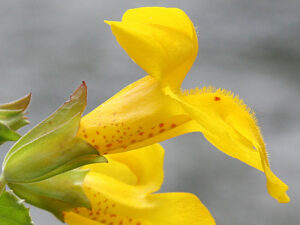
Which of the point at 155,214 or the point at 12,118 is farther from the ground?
the point at 12,118

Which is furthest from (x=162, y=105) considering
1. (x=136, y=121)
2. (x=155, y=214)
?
(x=155, y=214)

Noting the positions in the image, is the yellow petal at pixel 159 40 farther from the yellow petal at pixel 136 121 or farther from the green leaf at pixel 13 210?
the green leaf at pixel 13 210

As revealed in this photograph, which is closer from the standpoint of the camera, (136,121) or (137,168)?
(136,121)

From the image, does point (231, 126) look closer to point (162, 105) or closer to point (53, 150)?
point (162, 105)

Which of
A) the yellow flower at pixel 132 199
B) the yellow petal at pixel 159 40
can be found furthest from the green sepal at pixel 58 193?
the yellow petal at pixel 159 40

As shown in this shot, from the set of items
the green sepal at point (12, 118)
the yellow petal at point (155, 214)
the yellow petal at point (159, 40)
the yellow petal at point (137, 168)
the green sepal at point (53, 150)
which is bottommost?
the yellow petal at point (155, 214)

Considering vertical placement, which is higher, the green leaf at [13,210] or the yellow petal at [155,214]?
the green leaf at [13,210]

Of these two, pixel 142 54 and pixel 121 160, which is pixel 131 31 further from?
pixel 121 160
